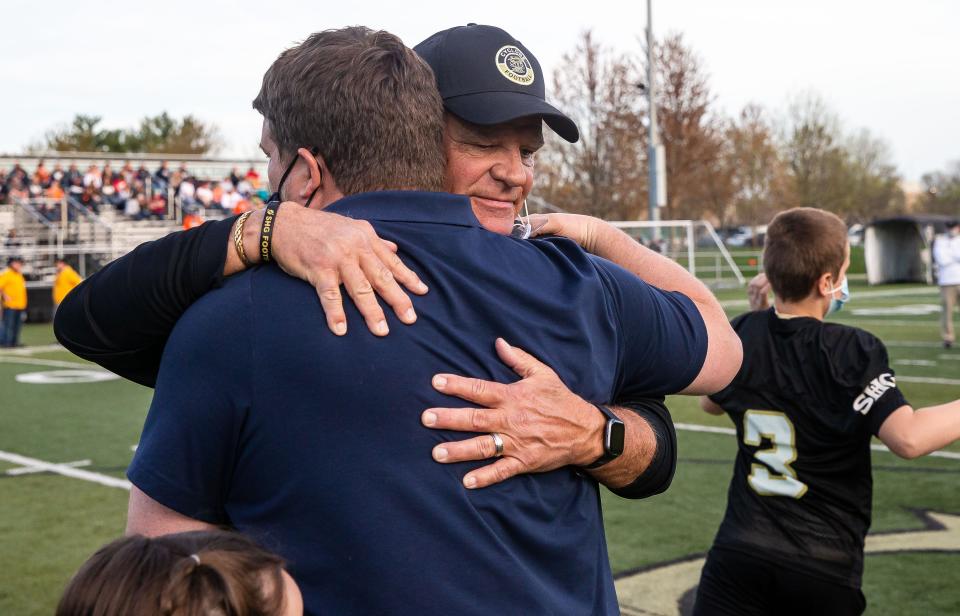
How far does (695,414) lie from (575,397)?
8822 millimetres

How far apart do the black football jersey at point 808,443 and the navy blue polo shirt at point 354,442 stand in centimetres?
194

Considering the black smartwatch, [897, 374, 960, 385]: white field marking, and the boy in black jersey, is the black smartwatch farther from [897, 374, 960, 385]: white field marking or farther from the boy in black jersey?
[897, 374, 960, 385]: white field marking

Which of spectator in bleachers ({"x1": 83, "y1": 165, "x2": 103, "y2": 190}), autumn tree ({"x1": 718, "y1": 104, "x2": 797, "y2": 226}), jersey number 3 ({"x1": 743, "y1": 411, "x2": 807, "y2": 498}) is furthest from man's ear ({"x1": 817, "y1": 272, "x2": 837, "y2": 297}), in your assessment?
autumn tree ({"x1": 718, "y1": 104, "x2": 797, "y2": 226})

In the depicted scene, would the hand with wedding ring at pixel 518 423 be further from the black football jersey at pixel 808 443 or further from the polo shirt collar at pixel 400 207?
the black football jersey at pixel 808 443

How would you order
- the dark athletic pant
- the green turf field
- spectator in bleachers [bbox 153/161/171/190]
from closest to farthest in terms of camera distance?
1. the dark athletic pant
2. the green turf field
3. spectator in bleachers [bbox 153/161/171/190]

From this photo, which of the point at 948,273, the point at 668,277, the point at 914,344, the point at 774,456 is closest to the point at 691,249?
the point at 948,273

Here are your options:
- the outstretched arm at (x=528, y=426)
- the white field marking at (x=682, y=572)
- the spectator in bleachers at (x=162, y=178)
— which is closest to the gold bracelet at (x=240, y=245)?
the outstretched arm at (x=528, y=426)

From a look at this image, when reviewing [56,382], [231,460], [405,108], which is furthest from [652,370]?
[56,382]

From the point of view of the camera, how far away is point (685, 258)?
30109mm

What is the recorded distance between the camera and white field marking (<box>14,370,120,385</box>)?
1387 centimetres

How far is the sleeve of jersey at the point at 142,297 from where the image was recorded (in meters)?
1.67

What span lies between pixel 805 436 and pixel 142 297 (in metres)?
2.52

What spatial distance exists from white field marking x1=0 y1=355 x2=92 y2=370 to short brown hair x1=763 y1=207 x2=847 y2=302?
544 inches

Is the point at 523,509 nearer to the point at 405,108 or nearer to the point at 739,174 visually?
the point at 405,108
